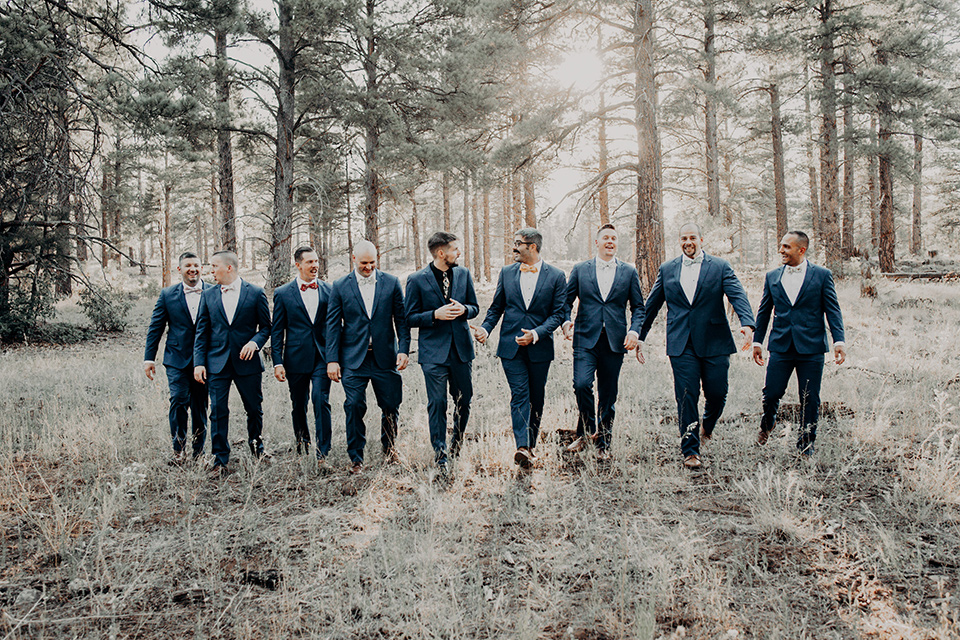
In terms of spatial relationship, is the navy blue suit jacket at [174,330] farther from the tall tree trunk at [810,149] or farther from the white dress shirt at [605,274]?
the tall tree trunk at [810,149]

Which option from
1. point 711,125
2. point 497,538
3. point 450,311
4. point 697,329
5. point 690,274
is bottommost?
point 497,538

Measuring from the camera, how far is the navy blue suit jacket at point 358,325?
5.04 m

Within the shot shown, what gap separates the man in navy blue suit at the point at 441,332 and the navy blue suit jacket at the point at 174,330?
89.7 inches

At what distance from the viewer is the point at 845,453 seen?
15.6 feet

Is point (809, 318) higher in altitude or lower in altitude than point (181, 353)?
higher

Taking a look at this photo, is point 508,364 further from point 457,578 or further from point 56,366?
point 56,366

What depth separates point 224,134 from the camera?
51.0 feet

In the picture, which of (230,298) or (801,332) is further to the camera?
(230,298)

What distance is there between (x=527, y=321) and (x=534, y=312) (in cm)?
11

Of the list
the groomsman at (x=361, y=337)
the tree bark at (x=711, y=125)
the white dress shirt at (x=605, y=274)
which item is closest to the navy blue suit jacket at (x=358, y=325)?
the groomsman at (x=361, y=337)

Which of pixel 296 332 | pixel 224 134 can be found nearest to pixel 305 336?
pixel 296 332

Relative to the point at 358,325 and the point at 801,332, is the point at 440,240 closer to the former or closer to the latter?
the point at 358,325

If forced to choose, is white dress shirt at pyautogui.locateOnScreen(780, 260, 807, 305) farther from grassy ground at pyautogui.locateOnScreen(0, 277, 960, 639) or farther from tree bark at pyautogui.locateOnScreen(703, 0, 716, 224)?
tree bark at pyautogui.locateOnScreen(703, 0, 716, 224)

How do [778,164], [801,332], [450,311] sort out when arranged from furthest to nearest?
[778,164]
[801,332]
[450,311]
